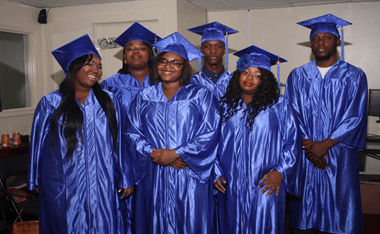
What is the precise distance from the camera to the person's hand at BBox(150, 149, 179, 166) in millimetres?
2027

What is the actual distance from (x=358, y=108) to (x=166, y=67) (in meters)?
1.68

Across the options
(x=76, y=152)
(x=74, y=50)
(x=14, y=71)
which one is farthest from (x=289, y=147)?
(x=14, y=71)

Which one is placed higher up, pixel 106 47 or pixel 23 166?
pixel 106 47

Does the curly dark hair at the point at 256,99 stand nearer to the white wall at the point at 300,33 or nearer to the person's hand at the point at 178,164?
the person's hand at the point at 178,164

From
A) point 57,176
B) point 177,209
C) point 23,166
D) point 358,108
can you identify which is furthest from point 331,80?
point 23,166

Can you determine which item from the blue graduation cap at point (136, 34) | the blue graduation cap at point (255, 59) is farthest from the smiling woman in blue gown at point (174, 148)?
the blue graduation cap at point (136, 34)

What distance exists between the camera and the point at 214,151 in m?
2.20

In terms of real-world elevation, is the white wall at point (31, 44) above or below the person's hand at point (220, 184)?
above

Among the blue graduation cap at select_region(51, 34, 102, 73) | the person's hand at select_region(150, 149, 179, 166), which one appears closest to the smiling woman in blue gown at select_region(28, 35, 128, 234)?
the blue graduation cap at select_region(51, 34, 102, 73)

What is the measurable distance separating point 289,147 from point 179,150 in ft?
2.44

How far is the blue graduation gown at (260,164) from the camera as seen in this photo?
81.7 inches

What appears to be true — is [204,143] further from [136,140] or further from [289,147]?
[289,147]

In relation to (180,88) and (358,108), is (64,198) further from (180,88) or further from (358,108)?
(358,108)

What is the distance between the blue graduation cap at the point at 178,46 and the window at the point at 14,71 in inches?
130
